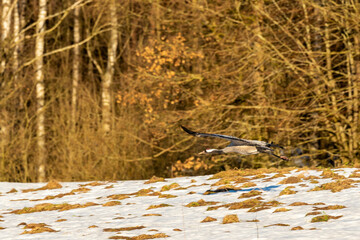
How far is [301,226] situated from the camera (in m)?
5.60

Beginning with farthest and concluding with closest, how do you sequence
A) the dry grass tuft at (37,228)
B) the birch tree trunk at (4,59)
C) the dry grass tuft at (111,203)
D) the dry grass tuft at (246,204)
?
the birch tree trunk at (4,59) < the dry grass tuft at (111,203) < the dry grass tuft at (246,204) < the dry grass tuft at (37,228)

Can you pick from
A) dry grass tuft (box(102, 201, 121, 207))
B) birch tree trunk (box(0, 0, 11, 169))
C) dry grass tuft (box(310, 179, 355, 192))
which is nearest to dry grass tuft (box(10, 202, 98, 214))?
dry grass tuft (box(102, 201, 121, 207))

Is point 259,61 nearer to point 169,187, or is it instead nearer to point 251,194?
point 169,187

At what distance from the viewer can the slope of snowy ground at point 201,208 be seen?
5.73 meters

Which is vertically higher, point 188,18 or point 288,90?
point 188,18

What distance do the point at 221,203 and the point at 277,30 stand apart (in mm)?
9238

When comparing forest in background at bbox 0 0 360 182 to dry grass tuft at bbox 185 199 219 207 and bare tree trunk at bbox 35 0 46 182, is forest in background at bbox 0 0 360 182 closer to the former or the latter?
bare tree trunk at bbox 35 0 46 182

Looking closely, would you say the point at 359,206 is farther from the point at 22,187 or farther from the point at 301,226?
the point at 22,187

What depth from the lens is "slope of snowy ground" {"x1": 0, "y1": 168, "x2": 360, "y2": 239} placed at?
5.73 m

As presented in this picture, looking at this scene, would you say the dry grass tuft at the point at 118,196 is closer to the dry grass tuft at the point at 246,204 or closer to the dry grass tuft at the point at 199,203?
the dry grass tuft at the point at 199,203

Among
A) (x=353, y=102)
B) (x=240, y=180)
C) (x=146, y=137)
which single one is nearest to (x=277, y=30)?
(x=353, y=102)

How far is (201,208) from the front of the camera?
707 cm

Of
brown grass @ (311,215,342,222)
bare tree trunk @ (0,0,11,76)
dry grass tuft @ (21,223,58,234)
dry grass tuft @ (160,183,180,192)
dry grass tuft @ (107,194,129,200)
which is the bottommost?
dry grass tuft @ (21,223,58,234)

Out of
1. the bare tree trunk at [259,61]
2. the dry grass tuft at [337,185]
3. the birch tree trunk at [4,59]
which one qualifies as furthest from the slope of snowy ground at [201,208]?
the birch tree trunk at [4,59]
